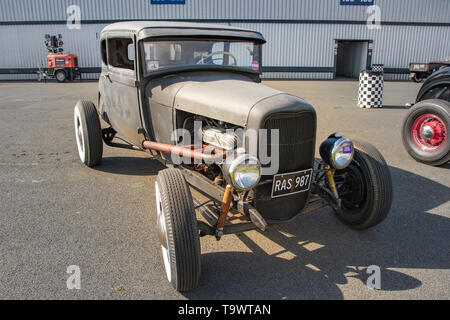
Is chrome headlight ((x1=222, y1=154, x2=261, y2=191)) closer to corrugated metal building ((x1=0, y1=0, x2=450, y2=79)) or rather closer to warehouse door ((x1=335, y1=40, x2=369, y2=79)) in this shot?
corrugated metal building ((x1=0, y1=0, x2=450, y2=79))

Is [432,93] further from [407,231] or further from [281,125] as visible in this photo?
[281,125]

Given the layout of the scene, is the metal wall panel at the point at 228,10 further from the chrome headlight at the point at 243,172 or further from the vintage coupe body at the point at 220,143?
the chrome headlight at the point at 243,172

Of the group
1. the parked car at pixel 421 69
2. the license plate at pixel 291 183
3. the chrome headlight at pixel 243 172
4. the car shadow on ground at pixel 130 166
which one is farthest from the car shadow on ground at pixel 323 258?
the parked car at pixel 421 69

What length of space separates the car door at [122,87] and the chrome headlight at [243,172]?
194cm

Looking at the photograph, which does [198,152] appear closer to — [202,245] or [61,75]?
[202,245]

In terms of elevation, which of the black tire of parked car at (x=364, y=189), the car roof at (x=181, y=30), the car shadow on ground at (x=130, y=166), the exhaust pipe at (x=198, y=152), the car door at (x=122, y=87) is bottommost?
the car shadow on ground at (x=130, y=166)

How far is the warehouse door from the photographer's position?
23870 mm

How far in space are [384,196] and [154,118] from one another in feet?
7.97

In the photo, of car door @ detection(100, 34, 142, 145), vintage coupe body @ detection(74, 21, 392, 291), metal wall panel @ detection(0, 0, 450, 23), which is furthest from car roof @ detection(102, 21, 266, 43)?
metal wall panel @ detection(0, 0, 450, 23)

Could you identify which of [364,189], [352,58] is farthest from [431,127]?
[352,58]

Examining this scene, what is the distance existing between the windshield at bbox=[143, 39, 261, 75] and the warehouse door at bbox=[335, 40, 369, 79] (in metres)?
21.9

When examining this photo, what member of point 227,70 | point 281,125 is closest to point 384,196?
point 281,125

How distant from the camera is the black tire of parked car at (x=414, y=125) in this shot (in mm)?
5188

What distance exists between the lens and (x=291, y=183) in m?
2.83
